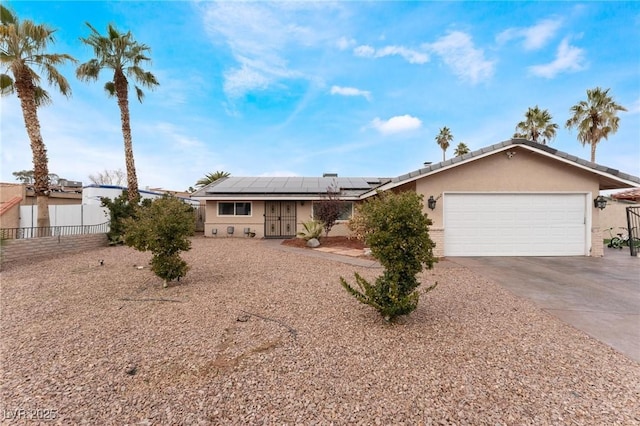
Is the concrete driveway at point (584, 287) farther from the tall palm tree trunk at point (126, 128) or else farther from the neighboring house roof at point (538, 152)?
the tall palm tree trunk at point (126, 128)

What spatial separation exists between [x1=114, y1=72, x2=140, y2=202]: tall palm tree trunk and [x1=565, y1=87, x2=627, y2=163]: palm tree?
30508mm

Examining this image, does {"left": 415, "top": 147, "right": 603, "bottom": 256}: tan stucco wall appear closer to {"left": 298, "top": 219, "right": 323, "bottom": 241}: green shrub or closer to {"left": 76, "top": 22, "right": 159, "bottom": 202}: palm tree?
{"left": 298, "top": 219, "right": 323, "bottom": 241}: green shrub

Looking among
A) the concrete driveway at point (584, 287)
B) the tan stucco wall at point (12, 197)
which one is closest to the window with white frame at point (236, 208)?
the tan stucco wall at point (12, 197)

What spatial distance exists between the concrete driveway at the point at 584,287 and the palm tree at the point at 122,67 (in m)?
15.3

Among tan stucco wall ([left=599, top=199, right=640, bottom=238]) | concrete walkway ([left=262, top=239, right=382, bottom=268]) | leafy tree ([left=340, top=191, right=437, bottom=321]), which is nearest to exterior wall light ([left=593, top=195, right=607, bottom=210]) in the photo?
tan stucco wall ([left=599, top=199, right=640, bottom=238])

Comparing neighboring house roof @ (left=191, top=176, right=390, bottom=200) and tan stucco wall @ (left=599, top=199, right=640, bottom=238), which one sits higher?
neighboring house roof @ (left=191, top=176, right=390, bottom=200)

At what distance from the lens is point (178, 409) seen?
2.30 metres

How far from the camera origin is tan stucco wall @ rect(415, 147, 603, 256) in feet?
32.3

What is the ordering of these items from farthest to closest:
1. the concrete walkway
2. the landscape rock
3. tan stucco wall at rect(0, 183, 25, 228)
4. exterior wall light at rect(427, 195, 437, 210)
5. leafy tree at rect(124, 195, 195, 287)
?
the landscape rock
tan stucco wall at rect(0, 183, 25, 228)
exterior wall light at rect(427, 195, 437, 210)
the concrete walkway
leafy tree at rect(124, 195, 195, 287)

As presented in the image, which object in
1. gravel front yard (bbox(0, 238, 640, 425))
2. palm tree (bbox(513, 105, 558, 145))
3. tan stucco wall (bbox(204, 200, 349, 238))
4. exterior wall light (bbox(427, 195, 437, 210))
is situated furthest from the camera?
palm tree (bbox(513, 105, 558, 145))

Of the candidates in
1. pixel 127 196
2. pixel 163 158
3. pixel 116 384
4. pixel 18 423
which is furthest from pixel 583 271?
pixel 163 158

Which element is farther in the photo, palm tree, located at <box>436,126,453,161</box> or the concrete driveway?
palm tree, located at <box>436,126,453,161</box>

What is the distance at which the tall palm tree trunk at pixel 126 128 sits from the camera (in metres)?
13.6

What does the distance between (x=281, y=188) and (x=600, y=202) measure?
14.2 meters
